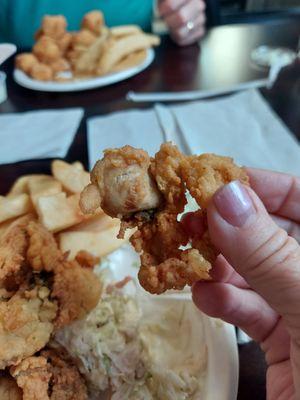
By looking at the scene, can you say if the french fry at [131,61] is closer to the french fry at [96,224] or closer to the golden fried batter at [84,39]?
the golden fried batter at [84,39]

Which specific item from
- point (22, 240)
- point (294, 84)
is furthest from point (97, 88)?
point (22, 240)

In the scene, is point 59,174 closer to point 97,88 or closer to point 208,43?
point 97,88

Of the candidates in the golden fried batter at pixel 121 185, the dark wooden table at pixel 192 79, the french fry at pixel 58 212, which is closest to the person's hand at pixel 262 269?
the golden fried batter at pixel 121 185

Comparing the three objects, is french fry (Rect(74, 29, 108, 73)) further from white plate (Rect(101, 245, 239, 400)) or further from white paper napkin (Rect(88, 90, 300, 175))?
white plate (Rect(101, 245, 239, 400))

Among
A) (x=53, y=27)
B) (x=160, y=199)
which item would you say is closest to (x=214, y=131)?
(x=53, y=27)

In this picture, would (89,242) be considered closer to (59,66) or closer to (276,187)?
(276,187)

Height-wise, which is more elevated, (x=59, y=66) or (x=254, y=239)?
(x=254, y=239)

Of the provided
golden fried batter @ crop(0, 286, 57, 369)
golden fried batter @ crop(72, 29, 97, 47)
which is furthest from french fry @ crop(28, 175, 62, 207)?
golden fried batter @ crop(72, 29, 97, 47)

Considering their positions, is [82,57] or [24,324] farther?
[82,57]
